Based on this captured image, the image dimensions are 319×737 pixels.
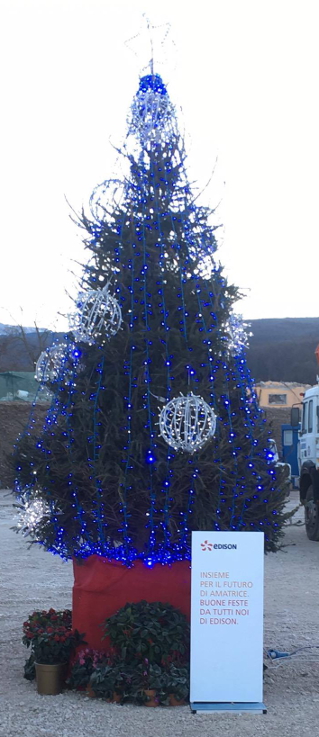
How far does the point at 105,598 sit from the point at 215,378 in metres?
1.63

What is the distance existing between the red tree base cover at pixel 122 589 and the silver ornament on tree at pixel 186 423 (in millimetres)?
882

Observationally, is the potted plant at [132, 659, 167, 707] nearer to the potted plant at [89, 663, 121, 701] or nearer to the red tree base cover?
the potted plant at [89, 663, 121, 701]

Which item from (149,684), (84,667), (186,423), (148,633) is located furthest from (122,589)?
(186,423)

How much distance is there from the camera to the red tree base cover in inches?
226

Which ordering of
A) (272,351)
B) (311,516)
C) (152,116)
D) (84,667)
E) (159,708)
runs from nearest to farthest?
(159,708) < (84,667) < (152,116) < (311,516) < (272,351)

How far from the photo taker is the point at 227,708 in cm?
530

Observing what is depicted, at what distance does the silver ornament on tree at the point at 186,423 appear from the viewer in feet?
17.8

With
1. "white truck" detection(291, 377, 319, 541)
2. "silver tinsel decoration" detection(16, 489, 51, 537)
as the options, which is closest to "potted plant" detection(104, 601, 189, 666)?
"silver tinsel decoration" detection(16, 489, 51, 537)

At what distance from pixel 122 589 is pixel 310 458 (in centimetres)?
897

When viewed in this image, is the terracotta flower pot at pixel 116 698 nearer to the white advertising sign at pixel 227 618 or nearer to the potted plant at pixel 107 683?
the potted plant at pixel 107 683

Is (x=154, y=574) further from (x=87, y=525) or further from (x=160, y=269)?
(x=160, y=269)

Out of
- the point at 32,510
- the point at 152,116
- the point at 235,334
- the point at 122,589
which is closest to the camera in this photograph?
the point at 122,589

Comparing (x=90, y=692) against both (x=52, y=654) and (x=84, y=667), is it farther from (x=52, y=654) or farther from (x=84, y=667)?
(x=52, y=654)

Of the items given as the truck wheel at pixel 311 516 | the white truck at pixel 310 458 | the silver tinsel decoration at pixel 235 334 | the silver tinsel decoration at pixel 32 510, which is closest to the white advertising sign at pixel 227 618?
the silver tinsel decoration at pixel 32 510
